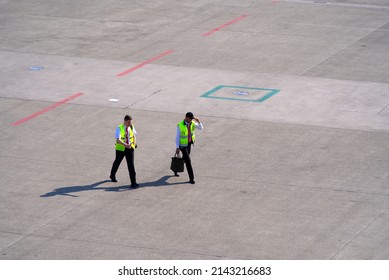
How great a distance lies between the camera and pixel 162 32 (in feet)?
117

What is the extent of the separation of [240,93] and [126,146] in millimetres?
8258

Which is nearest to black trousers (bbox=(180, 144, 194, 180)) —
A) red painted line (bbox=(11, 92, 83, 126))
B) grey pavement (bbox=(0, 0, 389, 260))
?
grey pavement (bbox=(0, 0, 389, 260))

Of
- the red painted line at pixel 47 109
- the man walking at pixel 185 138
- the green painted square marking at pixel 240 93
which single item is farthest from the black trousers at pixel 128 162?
the green painted square marking at pixel 240 93

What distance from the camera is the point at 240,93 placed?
27625mm

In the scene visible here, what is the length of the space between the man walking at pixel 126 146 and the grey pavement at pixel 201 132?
42 centimetres

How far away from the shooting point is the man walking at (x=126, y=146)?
19984 millimetres

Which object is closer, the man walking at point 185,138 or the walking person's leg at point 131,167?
the walking person's leg at point 131,167

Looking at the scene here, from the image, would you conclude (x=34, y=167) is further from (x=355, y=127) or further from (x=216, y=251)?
(x=355, y=127)

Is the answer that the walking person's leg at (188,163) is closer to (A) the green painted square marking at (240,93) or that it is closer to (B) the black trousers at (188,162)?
(B) the black trousers at (188,162)

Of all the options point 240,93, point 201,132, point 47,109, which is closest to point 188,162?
point 201,132

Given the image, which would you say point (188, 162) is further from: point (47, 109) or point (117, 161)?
point (47, 109)

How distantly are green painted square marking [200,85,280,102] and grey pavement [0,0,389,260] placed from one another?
0.06m

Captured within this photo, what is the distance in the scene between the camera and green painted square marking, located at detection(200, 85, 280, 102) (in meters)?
27.1

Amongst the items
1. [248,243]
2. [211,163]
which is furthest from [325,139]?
[248,243]
